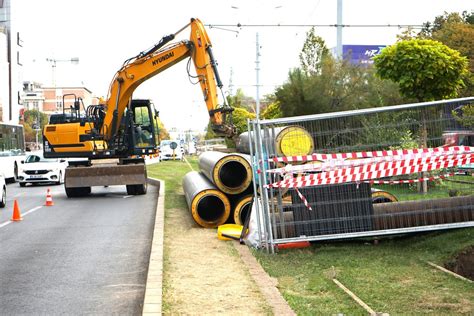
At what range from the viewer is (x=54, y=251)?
13.3 meters

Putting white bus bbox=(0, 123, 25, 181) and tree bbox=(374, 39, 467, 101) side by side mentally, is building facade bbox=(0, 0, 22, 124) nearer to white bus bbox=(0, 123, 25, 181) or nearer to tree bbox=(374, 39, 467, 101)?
white bus bbox=(0, 123, 25, 181)

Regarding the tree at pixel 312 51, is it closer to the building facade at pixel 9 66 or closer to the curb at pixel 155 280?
the curb at pixel 155 280

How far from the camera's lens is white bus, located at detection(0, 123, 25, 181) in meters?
37.1

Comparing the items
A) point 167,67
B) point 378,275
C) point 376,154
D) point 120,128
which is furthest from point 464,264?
point 120,128

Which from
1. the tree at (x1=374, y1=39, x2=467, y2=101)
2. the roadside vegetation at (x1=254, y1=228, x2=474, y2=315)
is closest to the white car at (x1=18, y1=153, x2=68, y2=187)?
the tree at (x1=374, y1=39, x2=467, y2=101)

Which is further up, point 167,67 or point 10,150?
point 167,67

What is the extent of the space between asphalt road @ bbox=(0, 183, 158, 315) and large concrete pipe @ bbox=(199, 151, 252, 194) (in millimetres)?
1845

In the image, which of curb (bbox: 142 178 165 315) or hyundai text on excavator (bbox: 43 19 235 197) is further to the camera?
hyundai text on excavator (bbox: 43 19 235 197)

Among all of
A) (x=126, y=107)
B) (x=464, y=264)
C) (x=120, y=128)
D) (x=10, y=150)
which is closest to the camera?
(x=464, y=264)

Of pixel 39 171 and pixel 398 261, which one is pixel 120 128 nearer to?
pixel 39 171

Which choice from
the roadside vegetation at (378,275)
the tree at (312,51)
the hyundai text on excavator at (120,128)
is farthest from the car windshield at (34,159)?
the roadside vegetation at (378,275)

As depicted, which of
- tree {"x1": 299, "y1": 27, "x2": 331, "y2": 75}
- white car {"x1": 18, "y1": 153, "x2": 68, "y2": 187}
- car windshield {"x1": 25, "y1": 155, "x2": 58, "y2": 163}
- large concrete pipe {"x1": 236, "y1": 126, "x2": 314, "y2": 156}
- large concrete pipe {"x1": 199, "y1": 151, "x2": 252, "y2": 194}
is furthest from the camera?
tree {"x1": 299, "y1": 27, "x2": 331, "y2": 75}

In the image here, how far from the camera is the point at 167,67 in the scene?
80.3 ft

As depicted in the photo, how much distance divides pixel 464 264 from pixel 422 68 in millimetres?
9198
